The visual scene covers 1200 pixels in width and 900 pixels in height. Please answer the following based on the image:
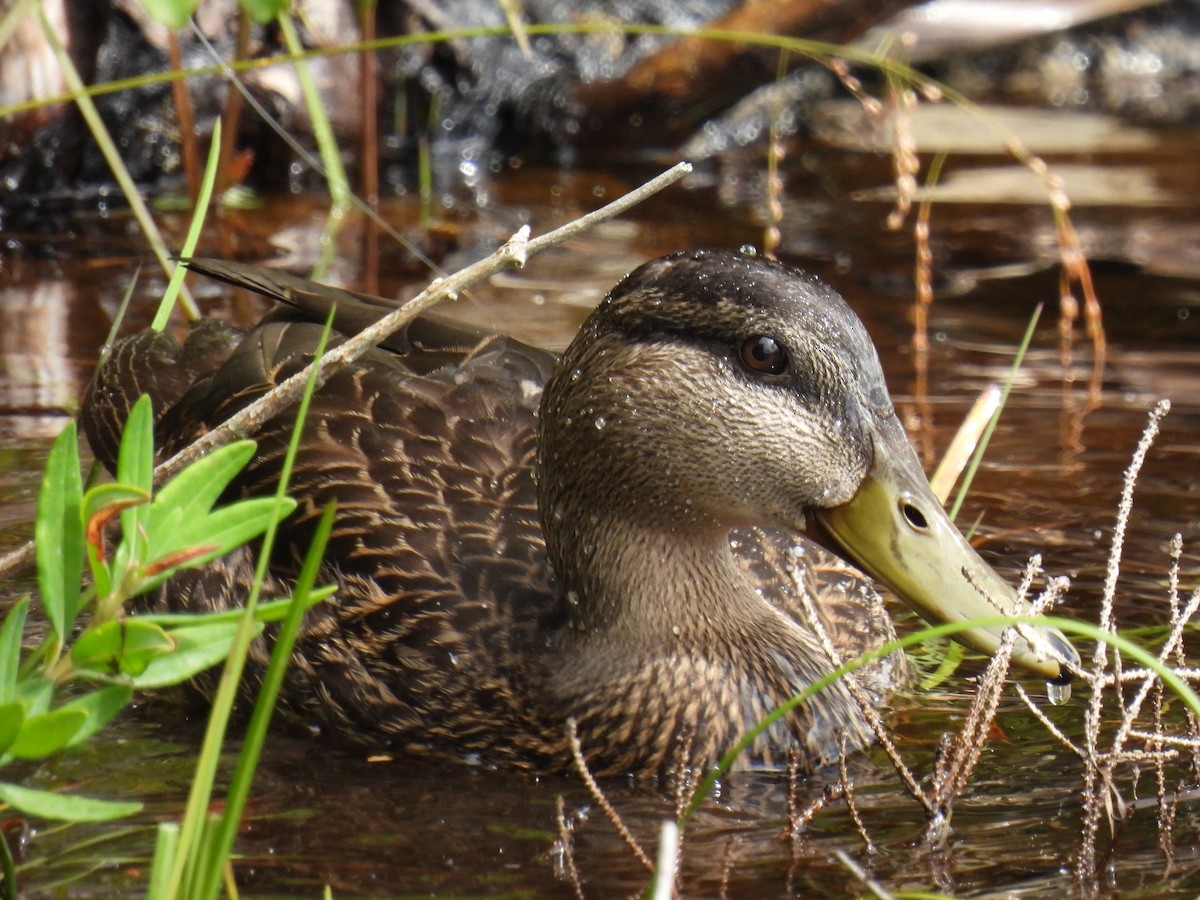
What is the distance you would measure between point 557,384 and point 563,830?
1.14 metres

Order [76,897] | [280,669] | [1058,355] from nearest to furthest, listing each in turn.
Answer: [280,669]
[76,897]
[1058,355]

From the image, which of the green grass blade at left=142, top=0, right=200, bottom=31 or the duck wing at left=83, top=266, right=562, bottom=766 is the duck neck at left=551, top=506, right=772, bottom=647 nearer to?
the duck wing at left=83, top=266, right=562, bottom=766

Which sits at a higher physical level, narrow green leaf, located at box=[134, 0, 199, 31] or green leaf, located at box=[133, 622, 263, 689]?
narrow green leaf, located at box=[134, 0, 199, 31]

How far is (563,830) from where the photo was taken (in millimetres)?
3260

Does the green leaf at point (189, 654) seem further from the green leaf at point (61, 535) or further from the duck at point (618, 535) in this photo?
the duck at point (618, 535)

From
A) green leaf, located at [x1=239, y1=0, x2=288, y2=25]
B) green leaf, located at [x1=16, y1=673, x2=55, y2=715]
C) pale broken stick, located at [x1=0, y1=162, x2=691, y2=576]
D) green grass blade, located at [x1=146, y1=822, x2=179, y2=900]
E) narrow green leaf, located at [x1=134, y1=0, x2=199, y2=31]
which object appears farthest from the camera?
green leaf, located at [x1=239, y1=0, x2=288, y2=25]

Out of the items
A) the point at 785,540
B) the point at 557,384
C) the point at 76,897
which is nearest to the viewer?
the point at 76,897

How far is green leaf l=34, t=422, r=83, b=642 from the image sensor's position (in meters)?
2.59

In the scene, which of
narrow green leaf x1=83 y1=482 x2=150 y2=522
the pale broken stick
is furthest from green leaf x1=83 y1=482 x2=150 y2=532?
the pale broken stick

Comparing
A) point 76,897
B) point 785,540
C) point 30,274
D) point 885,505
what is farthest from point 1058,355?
point 76,897

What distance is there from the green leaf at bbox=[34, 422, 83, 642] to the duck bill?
67.4 inches

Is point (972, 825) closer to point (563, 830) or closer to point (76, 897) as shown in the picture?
point (563, 830)

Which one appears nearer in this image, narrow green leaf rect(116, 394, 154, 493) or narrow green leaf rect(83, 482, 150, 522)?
narrow green leaf rect(83, 482, 150, 522)

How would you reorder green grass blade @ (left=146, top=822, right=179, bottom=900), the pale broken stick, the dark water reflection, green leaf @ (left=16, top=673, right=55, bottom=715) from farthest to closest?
the dark water reflection
the pale broken stick
green leaf @ (left=16, top=673, right=55, bottom=715)
green grass blade @ (left=146, top=822, right=179, bottom=900)
